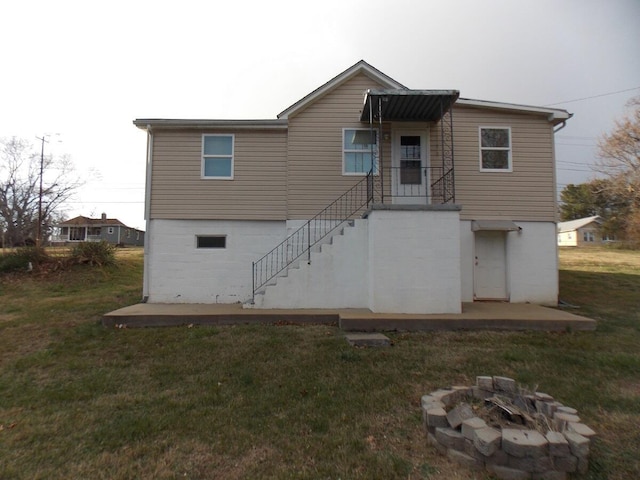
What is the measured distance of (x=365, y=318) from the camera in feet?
21.6

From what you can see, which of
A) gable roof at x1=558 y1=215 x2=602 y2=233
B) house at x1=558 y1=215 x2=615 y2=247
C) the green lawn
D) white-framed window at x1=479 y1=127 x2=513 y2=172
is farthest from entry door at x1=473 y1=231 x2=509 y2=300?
gable roof at x1=558 y1=215 x2=602 y2=233

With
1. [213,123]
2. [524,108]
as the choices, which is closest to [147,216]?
[213,123]

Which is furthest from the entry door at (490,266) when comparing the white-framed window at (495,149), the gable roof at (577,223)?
the gable roof at (577,223)

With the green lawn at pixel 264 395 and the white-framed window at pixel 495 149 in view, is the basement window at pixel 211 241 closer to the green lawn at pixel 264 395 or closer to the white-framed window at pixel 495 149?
the green lawn at pixel 264 395

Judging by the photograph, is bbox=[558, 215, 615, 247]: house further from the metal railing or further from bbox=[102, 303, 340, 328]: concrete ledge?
bbox=[102, 303, 340, 328]: concrete ledge

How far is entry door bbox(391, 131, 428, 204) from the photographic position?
9.25m

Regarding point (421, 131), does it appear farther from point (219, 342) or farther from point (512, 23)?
point (219, 342)

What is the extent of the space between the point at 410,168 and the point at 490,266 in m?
3.35

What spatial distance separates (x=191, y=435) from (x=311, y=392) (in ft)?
4.41

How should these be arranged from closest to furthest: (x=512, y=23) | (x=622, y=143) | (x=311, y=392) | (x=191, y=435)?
(x=191, y=435) → (x=311, y=392) → (x=512, y=23) → (x=622, y=143)

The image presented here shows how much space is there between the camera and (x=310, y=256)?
26.2 ft

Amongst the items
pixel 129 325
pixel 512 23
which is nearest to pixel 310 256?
pixel 129 325

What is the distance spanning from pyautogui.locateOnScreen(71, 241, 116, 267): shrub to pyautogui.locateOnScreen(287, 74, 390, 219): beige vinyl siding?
9234 mm

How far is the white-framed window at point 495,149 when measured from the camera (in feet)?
30.4
